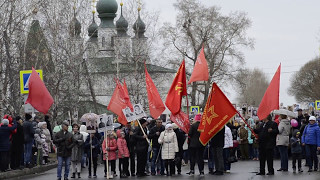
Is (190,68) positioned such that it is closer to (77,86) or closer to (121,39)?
(121,39)

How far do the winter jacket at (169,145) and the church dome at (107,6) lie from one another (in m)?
68.7

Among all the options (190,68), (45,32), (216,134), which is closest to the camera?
(216,134)

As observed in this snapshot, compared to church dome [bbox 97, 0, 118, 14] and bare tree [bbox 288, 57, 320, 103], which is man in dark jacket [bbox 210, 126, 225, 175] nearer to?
church dome [bbox 97, 0, 118, 14]

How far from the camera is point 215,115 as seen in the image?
20781 mm

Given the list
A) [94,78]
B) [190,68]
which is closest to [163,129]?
[94,78]

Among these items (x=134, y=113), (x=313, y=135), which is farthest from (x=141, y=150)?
(x=313, y=135)

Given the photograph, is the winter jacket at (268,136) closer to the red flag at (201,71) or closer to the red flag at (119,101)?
the red flag at (201,71)

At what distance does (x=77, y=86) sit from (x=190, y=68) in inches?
1010

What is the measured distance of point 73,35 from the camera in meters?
46.3

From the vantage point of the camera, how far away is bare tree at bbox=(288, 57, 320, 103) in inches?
4168

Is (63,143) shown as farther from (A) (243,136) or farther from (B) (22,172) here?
(A) (243,136)

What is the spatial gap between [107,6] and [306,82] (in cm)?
3508

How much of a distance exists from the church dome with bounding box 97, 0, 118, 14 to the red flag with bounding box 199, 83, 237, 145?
2759 inches

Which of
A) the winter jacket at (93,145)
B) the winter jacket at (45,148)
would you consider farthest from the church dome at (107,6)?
the winter jacket at (93,145)
